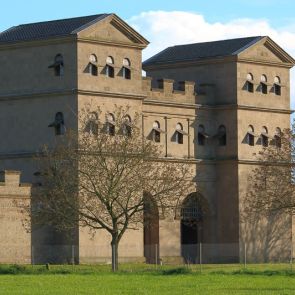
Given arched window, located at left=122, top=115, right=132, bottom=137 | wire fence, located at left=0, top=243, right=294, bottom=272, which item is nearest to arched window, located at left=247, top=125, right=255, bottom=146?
wire fence, located at left=0, top=243, right=294, bottom=272

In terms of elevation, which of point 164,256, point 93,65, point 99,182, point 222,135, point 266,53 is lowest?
point 164,256

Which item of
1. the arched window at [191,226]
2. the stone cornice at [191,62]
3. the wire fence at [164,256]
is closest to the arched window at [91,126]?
the wire fence at [164,256]

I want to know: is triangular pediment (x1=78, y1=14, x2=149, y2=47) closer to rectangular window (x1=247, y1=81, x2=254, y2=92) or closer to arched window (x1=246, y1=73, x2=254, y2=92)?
arched window (x1=246, y1=73, x2=254, y2=92)

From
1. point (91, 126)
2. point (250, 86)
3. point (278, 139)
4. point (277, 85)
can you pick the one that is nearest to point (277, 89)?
point (277, 85)

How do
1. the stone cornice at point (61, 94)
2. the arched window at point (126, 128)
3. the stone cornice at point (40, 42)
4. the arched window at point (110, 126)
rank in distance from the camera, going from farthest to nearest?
the arched window at point (126, 128) → the arched window at point (110, 126) → the stone cornice at point (61, 94) → the stone cornice at point (40, 42)

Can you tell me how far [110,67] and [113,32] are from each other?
2.16 m

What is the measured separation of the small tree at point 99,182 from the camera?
3632 inches

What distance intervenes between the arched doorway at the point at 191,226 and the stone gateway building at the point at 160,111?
9cm

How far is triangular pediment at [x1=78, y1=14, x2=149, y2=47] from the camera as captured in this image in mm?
100188

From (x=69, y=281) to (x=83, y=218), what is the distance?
81.6 feet

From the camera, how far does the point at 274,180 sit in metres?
111

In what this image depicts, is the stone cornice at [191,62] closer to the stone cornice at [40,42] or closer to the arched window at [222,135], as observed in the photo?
the arched window at [222,135]

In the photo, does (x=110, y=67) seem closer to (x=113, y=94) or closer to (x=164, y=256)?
(x=113, y=94)

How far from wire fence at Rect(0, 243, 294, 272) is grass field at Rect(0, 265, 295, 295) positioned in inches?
461
